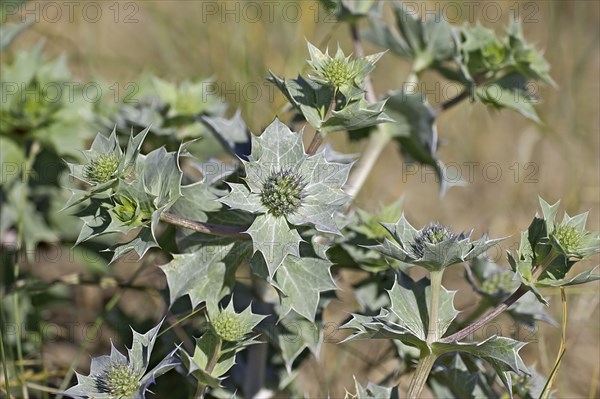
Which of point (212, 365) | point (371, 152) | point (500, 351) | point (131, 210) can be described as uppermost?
point (371, 152)

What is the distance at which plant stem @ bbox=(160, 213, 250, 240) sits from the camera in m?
1.23

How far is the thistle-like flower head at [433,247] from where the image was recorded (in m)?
1.13

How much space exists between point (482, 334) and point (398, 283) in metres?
0.93

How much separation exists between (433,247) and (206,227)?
0.42m

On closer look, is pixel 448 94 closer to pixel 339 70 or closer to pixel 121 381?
pixel 339 70

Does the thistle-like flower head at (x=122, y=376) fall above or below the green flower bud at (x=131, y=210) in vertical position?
below

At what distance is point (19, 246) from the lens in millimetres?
1812

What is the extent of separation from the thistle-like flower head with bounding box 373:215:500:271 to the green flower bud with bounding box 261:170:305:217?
167 mm

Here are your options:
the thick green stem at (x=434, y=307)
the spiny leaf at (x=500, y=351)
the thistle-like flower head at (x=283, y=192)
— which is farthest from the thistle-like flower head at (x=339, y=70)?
the spiny leaf at (x=500, y=351)

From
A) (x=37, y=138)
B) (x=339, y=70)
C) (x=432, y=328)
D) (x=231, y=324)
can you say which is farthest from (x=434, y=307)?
(x=37, y=138)

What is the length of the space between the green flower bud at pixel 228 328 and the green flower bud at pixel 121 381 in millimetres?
162

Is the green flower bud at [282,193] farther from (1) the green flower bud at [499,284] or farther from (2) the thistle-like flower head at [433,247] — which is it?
(1) the green flower bud at [499,284]

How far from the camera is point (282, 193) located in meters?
1.21

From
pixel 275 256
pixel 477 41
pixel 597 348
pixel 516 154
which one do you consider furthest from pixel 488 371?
pixel 516 154
